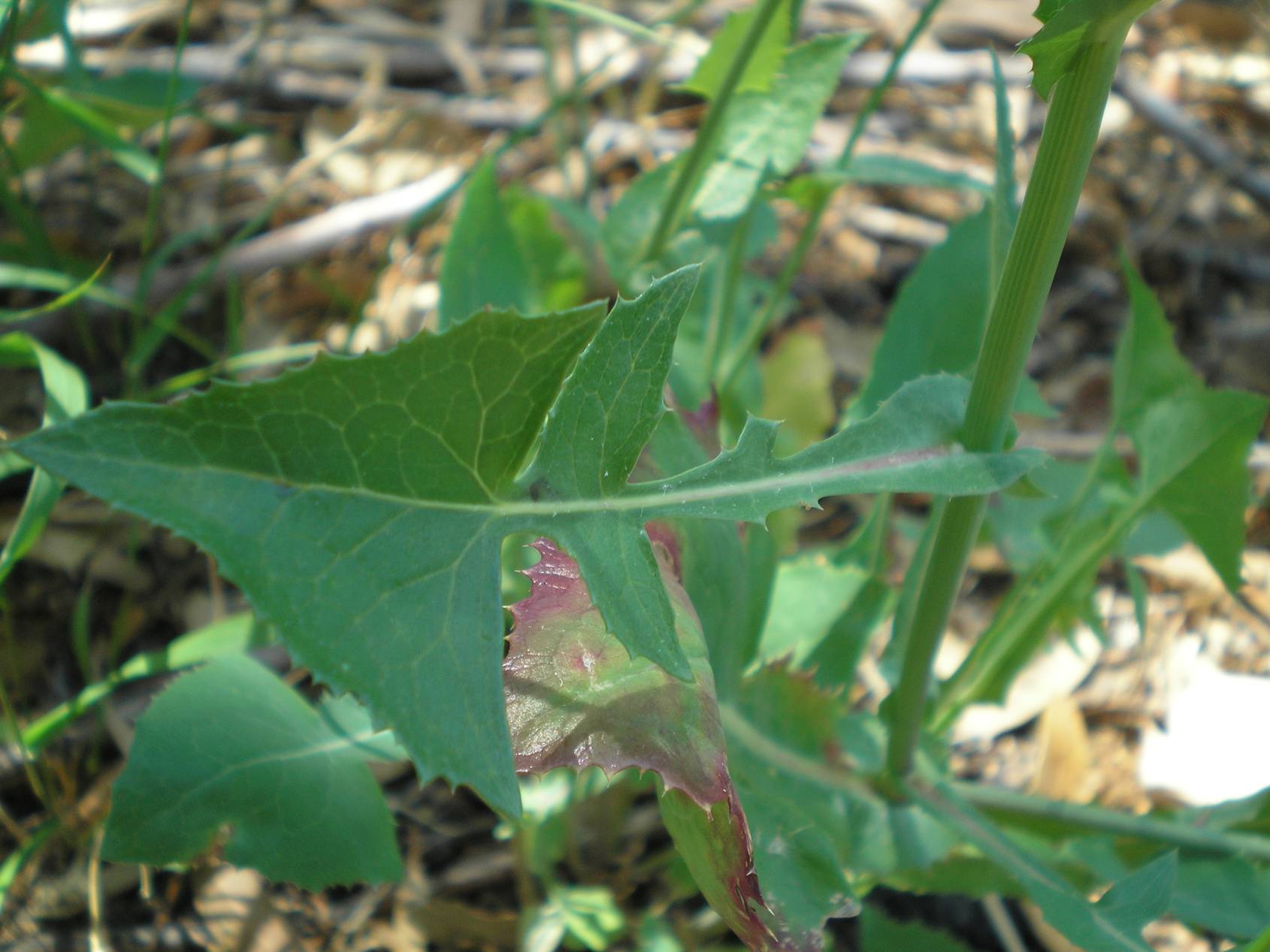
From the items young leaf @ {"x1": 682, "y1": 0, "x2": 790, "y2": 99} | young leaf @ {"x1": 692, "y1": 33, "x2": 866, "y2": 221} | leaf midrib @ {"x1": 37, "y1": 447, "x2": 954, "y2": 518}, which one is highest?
young leaf @ {"x1": 682, "y1": 0, "x2": 790, "y2": 99}

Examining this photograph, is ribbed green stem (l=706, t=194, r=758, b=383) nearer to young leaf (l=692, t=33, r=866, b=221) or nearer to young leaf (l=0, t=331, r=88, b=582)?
young leaf (l=692, t=33, r=866, b=221)

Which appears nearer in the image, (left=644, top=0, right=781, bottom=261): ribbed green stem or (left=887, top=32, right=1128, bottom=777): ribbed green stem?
(left=887, top=32, right=1128, bottom=777): ribbed green stem

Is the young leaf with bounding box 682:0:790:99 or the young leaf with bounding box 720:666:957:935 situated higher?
the young leaf with bounding box 682:0:790:99

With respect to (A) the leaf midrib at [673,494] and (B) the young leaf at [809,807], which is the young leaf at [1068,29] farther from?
(B) the young leaf at [809,807]

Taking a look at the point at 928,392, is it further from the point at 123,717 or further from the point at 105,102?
the point at 105,102

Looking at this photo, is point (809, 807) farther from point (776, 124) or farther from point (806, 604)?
point (776, 124)

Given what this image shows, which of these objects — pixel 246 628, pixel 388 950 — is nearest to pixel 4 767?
pixel 246 628

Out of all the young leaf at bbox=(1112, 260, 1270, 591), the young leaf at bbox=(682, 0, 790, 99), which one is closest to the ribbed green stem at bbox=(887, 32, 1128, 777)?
the young leaf at bbox=(1112, 260, 1270, 591)
